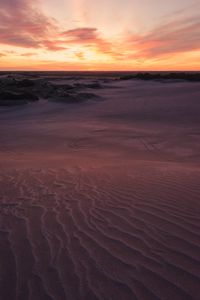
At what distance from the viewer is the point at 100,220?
13.5ft

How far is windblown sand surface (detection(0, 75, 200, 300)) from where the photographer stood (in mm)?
2838

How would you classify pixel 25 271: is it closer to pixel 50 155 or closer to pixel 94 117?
pixel 50 155

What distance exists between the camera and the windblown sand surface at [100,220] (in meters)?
2.84

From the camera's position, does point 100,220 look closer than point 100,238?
No

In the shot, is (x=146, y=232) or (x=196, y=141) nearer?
(x=146, y=232)

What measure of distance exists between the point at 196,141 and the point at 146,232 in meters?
6.88

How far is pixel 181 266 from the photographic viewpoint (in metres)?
3.01

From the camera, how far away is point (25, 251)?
339 centimetres

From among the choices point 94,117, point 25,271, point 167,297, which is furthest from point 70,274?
point 94,117

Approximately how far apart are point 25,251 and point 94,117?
41.5 ft

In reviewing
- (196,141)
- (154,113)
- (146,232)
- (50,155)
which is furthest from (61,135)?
(146,232)

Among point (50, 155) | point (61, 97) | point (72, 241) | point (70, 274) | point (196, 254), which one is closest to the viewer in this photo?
point (70, 274)

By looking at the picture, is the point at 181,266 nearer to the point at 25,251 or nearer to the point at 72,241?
the point at 72,241

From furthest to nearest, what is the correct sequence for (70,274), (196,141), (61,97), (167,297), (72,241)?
(61,97), (196,141), (72,241), (70,274), (167,297)
